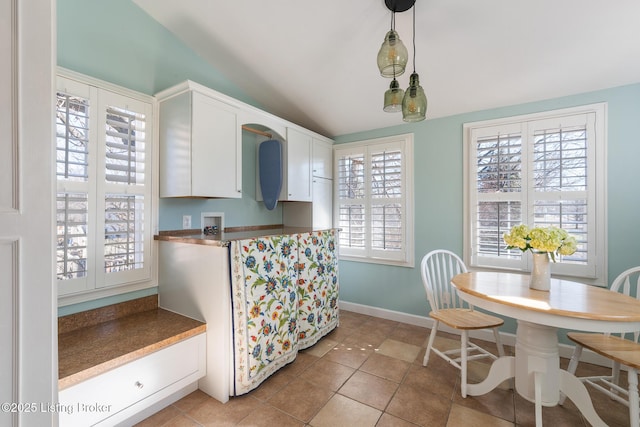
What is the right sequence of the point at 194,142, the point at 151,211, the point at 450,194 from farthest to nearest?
the point at 450,194
the point at 151,211
the point at 194,142

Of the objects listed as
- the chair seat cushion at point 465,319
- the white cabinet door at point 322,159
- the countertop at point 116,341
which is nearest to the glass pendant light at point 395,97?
the chair seat cushion at point 465,319

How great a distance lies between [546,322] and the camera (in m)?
1.40

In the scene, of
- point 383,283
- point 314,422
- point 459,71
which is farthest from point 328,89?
point 314,422

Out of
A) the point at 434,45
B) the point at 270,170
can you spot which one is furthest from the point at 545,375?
the point at 270,170

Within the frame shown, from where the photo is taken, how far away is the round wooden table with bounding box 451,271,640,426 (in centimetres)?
134

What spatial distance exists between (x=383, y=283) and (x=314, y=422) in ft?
5.87

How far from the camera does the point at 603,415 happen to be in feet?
5.58

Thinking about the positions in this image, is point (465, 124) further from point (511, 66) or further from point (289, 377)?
point (289, 377)

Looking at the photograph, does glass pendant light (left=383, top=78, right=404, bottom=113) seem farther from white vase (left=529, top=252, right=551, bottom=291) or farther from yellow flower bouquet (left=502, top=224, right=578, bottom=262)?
white vase (left=529, top=252, right=551, bottom=291)

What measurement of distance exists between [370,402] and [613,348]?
4.80 ft

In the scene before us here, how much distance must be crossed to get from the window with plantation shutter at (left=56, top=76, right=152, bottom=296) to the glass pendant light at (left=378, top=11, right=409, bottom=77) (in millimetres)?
1766
